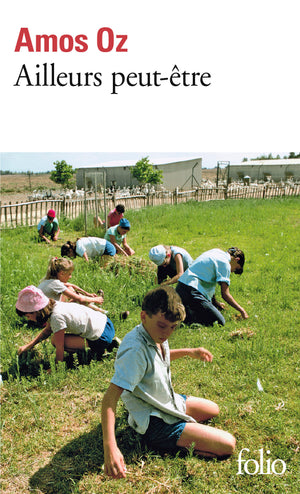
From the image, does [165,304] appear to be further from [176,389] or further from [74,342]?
[74,342]

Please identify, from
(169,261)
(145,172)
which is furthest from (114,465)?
(145,172)

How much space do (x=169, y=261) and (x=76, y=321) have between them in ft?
7.09

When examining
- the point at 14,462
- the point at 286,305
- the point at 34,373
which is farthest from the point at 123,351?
the point at 286,305

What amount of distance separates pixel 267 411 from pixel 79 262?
519cm

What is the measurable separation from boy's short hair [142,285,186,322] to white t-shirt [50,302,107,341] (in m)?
1.60

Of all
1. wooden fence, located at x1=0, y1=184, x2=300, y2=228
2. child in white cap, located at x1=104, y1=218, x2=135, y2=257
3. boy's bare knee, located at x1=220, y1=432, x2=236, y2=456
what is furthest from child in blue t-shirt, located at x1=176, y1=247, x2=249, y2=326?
wooden fence, located at x1=0, y1=184, x2=300, y2=228

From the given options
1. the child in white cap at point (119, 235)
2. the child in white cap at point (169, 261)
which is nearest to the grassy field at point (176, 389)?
the child in white cap at point (169, 261)

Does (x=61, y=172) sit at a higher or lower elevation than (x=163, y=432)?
higher

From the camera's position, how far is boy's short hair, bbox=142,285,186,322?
217 cm

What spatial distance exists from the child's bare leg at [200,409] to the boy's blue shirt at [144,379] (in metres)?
0.26

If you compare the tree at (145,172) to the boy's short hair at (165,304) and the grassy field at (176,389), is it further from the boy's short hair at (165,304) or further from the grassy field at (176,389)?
the boy's short hair at (165,304)

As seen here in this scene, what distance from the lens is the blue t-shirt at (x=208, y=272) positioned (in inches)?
178

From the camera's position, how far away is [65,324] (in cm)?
353

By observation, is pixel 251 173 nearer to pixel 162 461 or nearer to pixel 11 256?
pixel 11 256
